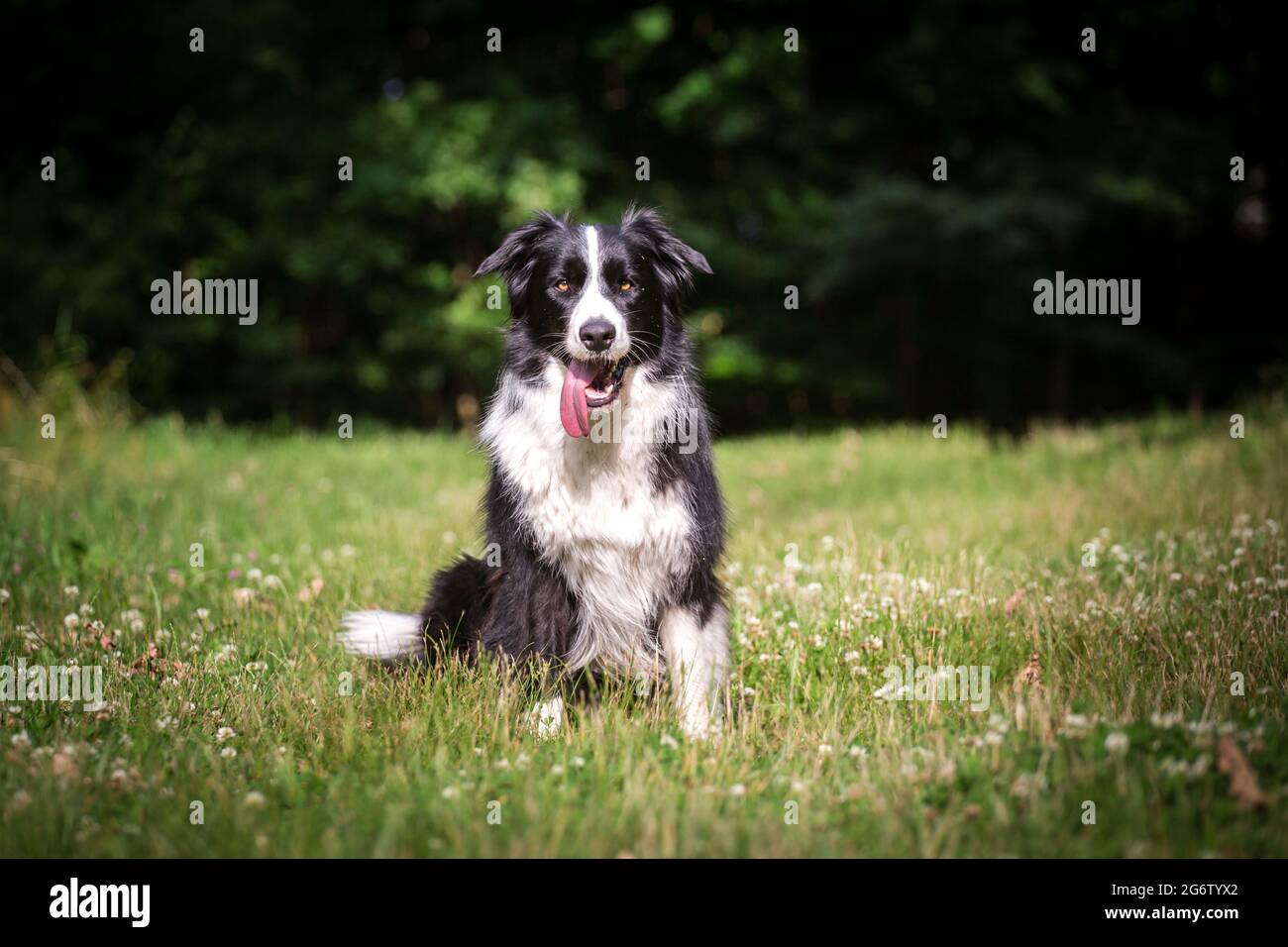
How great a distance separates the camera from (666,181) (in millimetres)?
16641

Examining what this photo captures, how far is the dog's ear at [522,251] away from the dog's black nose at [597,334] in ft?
1.83

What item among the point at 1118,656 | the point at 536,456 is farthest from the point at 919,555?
the point at 536,456

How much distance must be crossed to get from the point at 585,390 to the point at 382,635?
1429 mm

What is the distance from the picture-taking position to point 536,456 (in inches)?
141

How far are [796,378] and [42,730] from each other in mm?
13345

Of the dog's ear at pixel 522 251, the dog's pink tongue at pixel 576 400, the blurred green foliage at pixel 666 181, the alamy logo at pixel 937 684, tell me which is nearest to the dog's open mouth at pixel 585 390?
the dog's pink tongue at pixel 576 400

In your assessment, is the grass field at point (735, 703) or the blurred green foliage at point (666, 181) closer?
the grass field at point (735, 703)

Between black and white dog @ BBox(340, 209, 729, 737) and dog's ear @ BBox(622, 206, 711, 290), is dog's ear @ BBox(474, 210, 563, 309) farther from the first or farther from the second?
dog's ear @ BBox(622, 206, 711, 290)

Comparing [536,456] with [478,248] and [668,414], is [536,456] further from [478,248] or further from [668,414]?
[478,248]

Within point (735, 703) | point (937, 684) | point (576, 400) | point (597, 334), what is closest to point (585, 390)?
point (576, 400)

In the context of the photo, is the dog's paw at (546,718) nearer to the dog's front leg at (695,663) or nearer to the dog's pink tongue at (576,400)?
the dog's front leg at (695,663)

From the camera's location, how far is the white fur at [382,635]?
406cm
